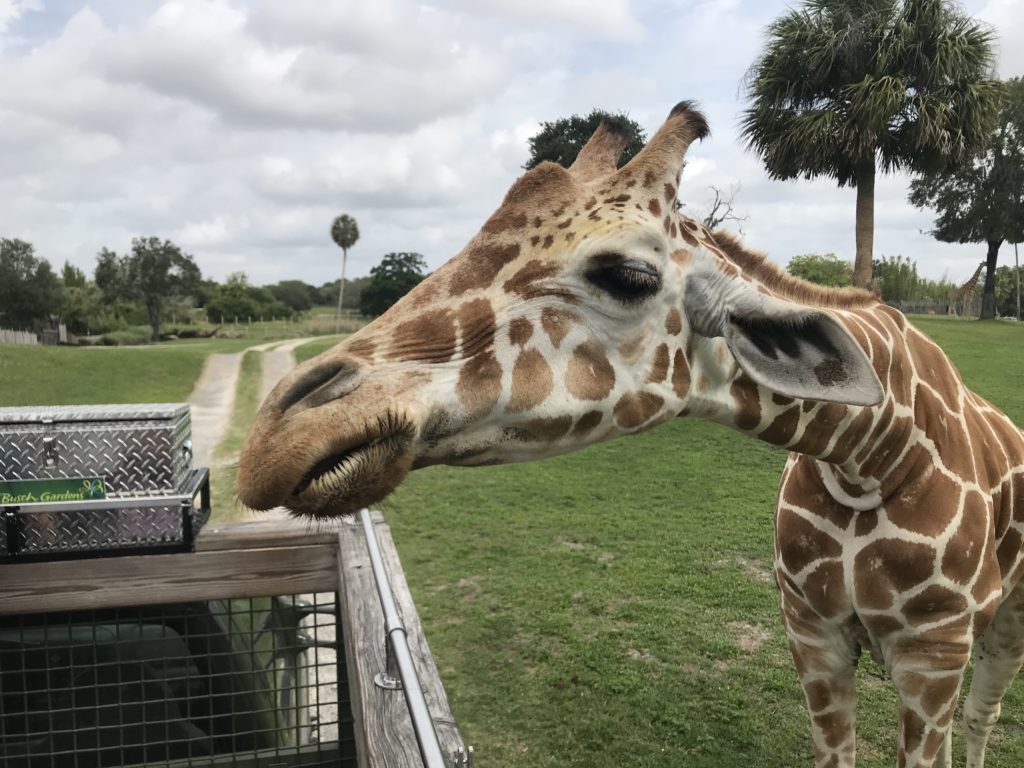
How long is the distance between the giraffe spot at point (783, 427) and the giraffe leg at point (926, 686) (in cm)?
90

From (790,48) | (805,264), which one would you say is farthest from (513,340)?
(805,264)

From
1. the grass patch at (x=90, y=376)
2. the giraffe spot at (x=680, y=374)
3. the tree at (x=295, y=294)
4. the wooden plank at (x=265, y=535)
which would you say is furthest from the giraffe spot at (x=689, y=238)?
the tree at (x=295, y=294)

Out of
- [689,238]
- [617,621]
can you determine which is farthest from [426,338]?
[617,621]

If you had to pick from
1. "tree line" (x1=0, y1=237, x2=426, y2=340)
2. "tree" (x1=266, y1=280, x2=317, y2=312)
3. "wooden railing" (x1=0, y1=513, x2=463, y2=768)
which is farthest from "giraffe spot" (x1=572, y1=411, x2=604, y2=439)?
"tree" (x1=266, y1=280, x2=317, y2=312)

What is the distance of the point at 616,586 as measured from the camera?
6391mm

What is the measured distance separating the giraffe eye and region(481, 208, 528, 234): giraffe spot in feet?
0.77

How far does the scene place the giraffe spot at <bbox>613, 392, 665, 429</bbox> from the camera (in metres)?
1.79

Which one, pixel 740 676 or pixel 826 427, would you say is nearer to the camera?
pixel 826 427

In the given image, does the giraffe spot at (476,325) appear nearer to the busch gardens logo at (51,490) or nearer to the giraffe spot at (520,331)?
the giraffe spot at (520,331)

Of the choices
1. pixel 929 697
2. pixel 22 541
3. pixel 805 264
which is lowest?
pixel 929 697

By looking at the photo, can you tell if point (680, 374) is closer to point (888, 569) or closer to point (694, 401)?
point (694, 401)

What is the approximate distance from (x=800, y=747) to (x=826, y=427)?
113 inches

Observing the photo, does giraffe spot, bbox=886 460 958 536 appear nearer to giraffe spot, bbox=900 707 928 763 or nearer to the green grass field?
giraffe spot, bbox=900 707 928 763

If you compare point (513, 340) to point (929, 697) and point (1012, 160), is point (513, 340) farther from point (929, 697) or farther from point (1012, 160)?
point (1012, 160)
